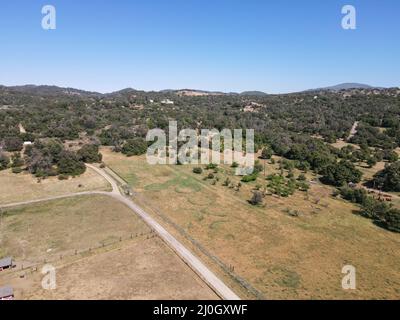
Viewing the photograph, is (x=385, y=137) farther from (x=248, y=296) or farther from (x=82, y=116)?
(x=82, y=116)

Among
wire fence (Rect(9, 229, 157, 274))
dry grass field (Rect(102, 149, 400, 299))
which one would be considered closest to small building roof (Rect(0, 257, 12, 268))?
wire fence (Rect(9, 229, 157, 274))

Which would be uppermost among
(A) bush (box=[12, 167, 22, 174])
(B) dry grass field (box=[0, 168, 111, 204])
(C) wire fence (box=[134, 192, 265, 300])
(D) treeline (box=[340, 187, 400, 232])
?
(A) bush (box=[12, 167, 22, 174])

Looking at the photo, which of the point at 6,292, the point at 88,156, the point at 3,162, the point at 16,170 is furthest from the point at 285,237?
the point at 3,162

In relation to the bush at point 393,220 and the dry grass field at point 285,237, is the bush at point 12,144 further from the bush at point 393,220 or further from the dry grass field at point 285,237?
the bush at point 393,220

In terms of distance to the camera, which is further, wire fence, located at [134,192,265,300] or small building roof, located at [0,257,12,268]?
small building roof, located at [0,257,12,268]

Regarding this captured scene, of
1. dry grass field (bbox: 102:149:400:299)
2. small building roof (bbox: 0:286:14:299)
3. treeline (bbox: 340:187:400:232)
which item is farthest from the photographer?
treeline (bbox: 340:187:400:232)

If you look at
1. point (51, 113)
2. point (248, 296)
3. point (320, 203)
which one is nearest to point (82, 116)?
point (51, 113)

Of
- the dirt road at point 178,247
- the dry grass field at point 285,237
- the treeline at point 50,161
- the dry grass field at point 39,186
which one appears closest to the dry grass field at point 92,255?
the dirt road at point 178,247

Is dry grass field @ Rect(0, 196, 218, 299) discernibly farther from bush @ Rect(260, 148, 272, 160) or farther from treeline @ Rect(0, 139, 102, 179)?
bush @ Rect(260, 148, 272, 160)
